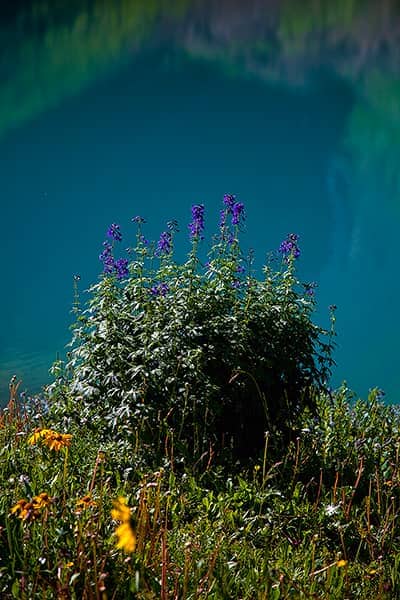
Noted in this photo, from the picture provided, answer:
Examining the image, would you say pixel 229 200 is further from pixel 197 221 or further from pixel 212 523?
pixel 212 523

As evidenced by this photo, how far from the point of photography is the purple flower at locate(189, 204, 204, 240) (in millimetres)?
5391

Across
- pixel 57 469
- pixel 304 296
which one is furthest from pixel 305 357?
pixel 57 469

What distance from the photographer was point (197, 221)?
5.40m

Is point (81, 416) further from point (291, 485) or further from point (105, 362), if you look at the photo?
point (291, 485)

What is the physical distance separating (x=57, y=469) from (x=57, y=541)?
149 centimetres

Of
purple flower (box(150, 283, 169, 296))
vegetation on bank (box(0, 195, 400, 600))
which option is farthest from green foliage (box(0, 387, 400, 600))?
purple flower (box(150, 283, 169, 296))

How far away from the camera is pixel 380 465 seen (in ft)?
16.6

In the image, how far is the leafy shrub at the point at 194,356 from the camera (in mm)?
4934

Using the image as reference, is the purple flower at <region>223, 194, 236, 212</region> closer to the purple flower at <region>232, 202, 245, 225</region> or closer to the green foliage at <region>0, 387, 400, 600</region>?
the purple flower at <region>232, 202, 245, 225</region>

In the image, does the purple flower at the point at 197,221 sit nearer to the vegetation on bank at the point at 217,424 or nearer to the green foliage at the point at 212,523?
the vegetation on bank at the point at 217,424

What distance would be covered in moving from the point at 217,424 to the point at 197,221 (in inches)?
57.8

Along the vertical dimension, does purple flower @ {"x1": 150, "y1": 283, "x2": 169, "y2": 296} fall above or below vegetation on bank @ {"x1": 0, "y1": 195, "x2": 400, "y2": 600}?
above

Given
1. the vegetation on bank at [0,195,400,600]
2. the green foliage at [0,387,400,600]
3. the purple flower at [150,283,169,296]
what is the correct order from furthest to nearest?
1. the purple flower at [150,283,169,296]
2. the vegetation on bank at [0,195,400,600]
3. the green foliage at [0,387,400,600]

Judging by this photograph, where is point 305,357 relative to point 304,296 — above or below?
below
